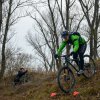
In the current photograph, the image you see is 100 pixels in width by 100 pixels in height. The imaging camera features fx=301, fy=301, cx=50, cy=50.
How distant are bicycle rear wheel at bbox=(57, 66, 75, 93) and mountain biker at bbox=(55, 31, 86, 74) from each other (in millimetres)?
549

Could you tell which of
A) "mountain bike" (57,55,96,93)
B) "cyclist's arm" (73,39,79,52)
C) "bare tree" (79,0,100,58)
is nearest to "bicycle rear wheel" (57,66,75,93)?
"mountain bike" (57,55,96,93)

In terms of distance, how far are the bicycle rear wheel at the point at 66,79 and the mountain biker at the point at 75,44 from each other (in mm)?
549

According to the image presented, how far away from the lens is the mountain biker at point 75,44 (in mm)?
10383

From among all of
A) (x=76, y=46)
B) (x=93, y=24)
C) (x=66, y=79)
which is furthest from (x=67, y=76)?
(x=93, y=24)

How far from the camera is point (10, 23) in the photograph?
23.4 m

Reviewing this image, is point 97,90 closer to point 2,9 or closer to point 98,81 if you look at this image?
point 98,81

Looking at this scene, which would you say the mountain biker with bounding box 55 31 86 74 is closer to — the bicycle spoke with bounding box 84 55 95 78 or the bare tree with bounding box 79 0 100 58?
the bicycle spoke with bounding box 84 55 95 78

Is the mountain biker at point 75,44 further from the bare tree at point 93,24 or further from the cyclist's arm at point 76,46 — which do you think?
the bare tree at point 93,24

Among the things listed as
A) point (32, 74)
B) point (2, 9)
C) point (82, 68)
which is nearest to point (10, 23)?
point (2, 9)

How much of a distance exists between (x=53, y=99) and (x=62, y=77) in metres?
0.97

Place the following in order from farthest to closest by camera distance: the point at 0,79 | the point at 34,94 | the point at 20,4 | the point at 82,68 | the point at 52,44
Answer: the point at 52,44
the point at 20,4
the point at 0,79
the point at 34,94
the point at 82,68

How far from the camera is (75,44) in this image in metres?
10.4

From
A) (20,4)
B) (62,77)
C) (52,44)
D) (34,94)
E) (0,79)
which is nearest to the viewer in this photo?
(62,77)

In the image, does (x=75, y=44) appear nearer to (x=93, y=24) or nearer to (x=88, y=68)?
(x=88, y=68)
